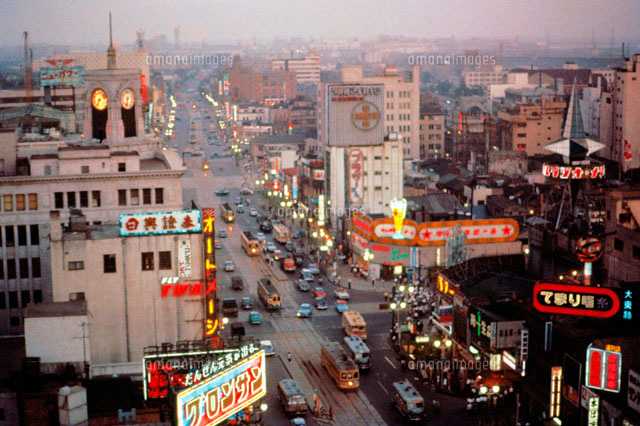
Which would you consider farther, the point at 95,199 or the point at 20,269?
the point at 95,199

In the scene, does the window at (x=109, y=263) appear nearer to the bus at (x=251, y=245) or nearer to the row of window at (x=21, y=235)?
the row of window at (x=21, y=235)

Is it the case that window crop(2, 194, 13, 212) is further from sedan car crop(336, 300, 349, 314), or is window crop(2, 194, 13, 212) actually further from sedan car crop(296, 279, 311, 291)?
sedan car crop(296, 279, 311, 291)

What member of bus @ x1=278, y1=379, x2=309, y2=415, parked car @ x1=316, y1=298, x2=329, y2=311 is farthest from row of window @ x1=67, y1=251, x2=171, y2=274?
parked car @ x1=316, y1=298, x2=329, y2=311

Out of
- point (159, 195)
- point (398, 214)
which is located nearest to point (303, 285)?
point (398, 214)

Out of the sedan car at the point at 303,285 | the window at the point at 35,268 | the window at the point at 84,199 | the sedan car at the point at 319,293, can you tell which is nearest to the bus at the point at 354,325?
the sedan car at the point at 319,293

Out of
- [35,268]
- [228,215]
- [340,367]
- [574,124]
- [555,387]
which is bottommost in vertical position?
[228,215]

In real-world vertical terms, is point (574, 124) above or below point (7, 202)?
above

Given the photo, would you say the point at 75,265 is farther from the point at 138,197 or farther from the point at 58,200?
the point at 138,197
